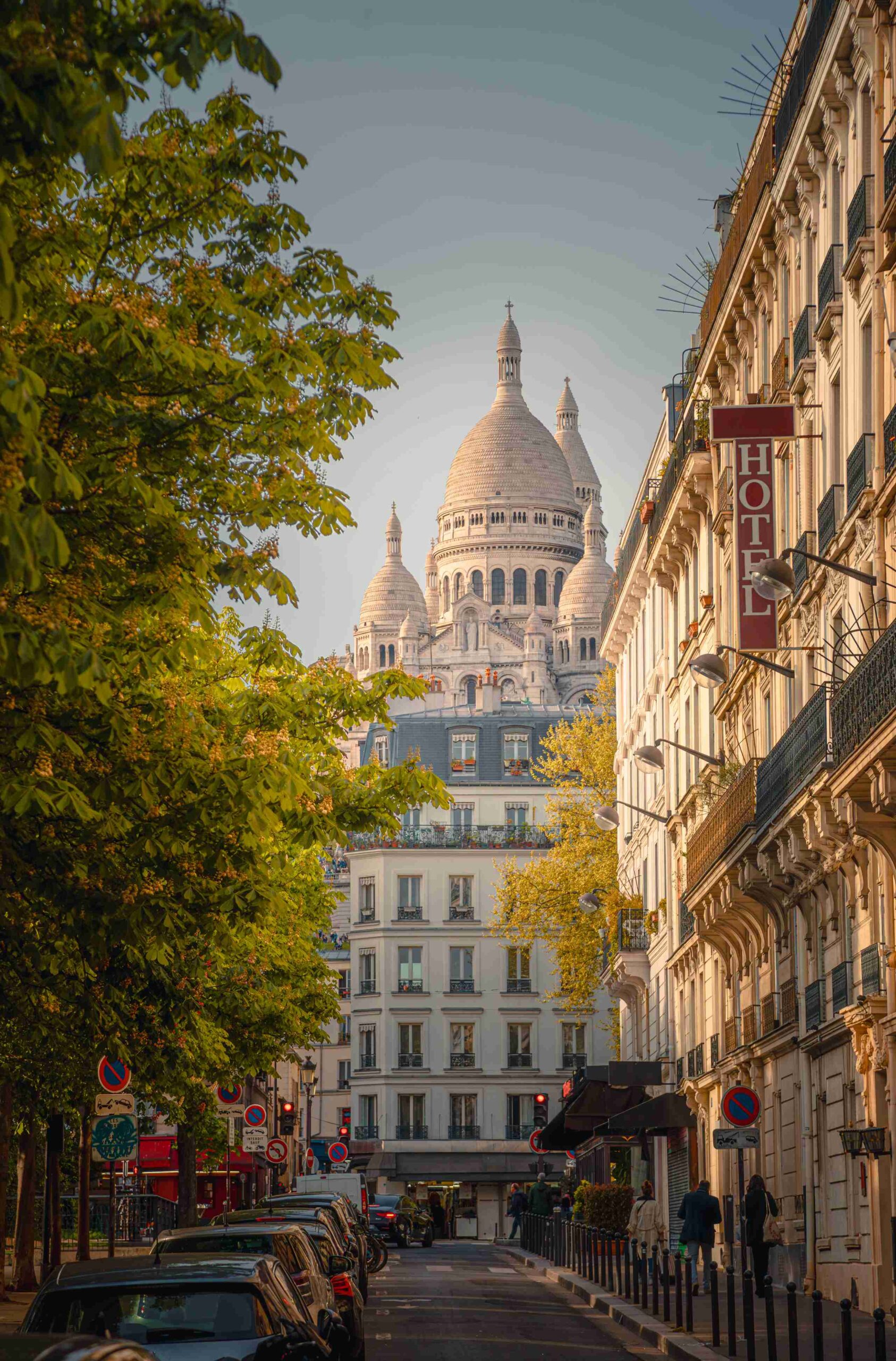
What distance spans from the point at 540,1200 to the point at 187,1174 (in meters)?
15.8

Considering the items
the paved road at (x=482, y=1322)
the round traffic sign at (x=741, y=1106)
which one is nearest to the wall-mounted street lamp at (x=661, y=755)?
the paved road at (x=482, y=1322)

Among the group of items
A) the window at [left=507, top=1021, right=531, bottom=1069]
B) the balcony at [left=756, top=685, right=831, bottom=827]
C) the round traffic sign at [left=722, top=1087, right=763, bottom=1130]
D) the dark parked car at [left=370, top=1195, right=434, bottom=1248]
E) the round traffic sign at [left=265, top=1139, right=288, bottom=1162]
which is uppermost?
the balcony at [left=756, top=685, right=831, bottom=827]

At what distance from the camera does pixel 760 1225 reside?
25828mm

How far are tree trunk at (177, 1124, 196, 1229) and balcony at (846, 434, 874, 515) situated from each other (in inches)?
821

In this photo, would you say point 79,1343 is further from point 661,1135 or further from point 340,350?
point 661,1135

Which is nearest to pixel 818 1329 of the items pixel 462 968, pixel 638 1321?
pixel 638 1321

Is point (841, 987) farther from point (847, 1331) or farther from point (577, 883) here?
point (577, 883)

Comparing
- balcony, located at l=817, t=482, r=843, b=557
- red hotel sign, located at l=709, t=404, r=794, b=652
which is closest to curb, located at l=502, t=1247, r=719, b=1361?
red hotel sign, located at l=709, t=404, r=794, b=652

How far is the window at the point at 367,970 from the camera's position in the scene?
8425cm

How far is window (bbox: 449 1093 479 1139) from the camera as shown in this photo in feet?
273

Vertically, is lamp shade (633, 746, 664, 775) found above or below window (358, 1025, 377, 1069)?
above

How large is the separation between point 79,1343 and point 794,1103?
25.1m

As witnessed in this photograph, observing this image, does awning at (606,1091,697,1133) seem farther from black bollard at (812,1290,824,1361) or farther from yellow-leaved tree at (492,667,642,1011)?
black bollard at (812,1290,824,1361)

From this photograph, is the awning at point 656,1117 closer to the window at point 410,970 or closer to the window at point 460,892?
the window at point 410,970
